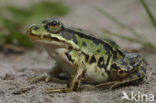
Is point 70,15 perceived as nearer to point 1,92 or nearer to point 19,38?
point 19,38

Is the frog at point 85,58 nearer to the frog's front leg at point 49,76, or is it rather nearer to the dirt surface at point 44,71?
the dirt surface at point 44,71

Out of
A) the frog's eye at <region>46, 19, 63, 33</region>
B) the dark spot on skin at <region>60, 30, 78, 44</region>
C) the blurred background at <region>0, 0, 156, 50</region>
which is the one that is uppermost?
the blurred background at <region>0, 0, 156, 50</region>

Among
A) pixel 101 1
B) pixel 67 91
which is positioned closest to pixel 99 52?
pixel 67 91

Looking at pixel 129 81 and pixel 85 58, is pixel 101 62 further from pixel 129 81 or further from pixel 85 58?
pixel 129 81

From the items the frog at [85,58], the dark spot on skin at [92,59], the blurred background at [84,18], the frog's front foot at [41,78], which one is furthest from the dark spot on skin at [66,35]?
the blurred background at [84,18]

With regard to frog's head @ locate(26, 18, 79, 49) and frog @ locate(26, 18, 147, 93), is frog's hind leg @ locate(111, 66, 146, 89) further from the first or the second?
frog's head @ locate(26, 18, 79, 49)

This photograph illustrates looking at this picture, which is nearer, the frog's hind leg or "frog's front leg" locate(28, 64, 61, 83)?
the frog's hind leg

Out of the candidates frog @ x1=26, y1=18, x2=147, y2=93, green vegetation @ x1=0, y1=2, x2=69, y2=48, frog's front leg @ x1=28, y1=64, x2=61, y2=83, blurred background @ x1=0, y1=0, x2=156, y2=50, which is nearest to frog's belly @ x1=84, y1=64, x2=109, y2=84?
frog @ x1=26, y1=18, x2=147, y2=93
